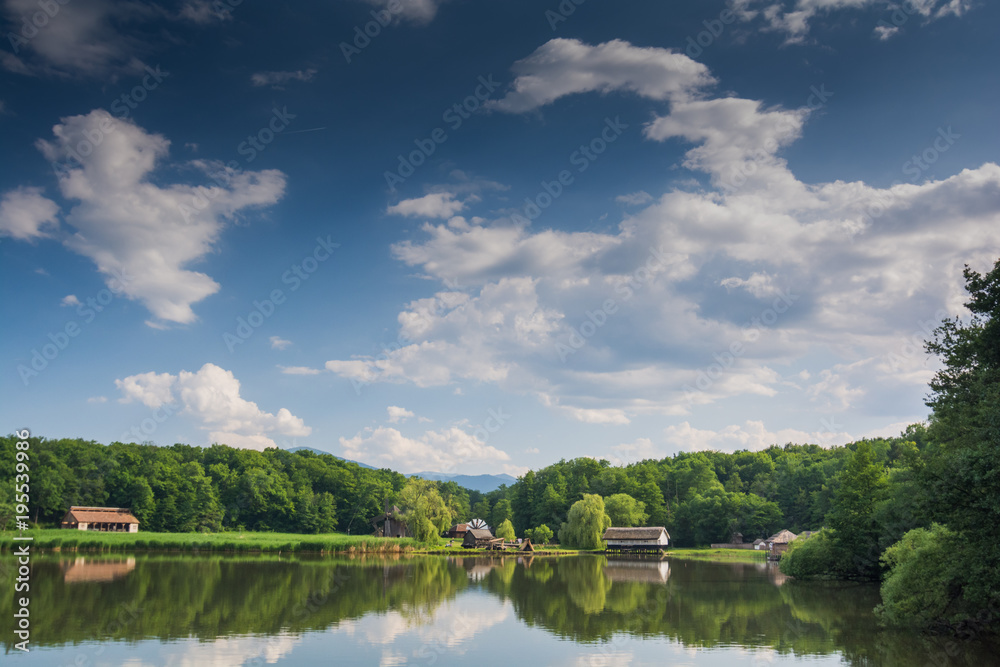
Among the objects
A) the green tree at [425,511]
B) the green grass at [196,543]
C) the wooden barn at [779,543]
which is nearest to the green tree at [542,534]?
the green tree at [425,511]

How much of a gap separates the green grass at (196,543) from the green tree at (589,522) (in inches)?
919

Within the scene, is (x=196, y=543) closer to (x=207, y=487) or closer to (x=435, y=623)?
(x=207, y=487)

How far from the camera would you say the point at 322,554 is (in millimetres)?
61625

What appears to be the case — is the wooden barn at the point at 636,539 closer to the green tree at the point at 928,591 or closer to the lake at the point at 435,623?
the lake at the point at 435,623

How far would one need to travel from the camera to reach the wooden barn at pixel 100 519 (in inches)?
2901

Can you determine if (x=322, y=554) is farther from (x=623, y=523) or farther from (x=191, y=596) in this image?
(x=623, y=523)

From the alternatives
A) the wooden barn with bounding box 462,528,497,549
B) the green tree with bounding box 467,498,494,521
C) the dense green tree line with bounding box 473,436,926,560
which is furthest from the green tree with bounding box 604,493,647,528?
the green tree with bounding box 467,498,494,521

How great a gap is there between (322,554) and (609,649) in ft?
159

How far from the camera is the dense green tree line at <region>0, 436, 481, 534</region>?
7606cm

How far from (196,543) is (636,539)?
5209cm

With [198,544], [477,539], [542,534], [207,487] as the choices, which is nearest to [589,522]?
[542,534]

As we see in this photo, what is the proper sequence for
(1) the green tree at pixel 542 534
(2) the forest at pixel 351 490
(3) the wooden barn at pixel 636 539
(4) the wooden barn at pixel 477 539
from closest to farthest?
(2) the forest at pixel 351 490
(4) the wooden barn at pixel 477 539
(3) the wooden barn at pixel 636 539
(1) the green tree at pixel 542 534

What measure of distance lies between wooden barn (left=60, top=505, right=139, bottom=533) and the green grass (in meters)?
14.0

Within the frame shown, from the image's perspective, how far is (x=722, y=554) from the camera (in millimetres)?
81125
